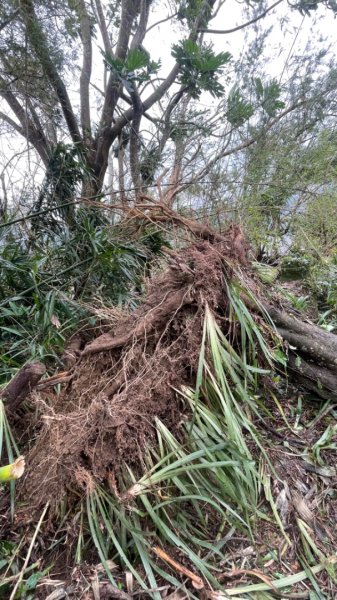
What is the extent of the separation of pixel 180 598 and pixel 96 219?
231 cm

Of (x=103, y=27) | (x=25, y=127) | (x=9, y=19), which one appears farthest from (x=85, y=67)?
(x=9, y=19)

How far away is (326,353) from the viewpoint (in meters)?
1.42

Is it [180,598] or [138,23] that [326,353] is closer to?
[180,598]

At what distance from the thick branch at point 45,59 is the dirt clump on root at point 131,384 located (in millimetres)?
3007

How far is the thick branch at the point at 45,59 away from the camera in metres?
3.27

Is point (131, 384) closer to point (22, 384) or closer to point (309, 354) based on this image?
point (22, 384)

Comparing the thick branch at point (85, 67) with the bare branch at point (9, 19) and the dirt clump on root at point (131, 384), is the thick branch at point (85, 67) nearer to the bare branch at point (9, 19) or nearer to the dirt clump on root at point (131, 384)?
the bare branch at point (9, 19)

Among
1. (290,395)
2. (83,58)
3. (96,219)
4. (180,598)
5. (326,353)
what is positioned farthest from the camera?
(83,58)

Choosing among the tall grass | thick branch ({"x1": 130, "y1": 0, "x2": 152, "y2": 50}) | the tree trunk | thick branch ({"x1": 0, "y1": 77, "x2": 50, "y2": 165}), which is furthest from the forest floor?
thick branch ({"x1": 130, "y1": 0, "x2": 152, "y2": 50})

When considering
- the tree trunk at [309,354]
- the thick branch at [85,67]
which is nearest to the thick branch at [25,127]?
the thick branch at [85,67]

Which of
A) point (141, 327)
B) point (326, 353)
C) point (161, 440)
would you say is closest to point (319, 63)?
point (326, 353)

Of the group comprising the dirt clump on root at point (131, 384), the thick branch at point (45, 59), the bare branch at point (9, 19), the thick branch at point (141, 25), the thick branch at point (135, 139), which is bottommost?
the dirt clump on root at point (131, 384)

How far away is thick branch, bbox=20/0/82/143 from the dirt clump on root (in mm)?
3007

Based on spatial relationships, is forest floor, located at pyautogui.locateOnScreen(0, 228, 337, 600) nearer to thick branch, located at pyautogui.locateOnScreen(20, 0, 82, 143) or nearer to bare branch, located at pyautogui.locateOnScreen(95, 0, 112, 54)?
thick branch, located at pyautogui.locateOnScreen(20, 0, 82, 143)
